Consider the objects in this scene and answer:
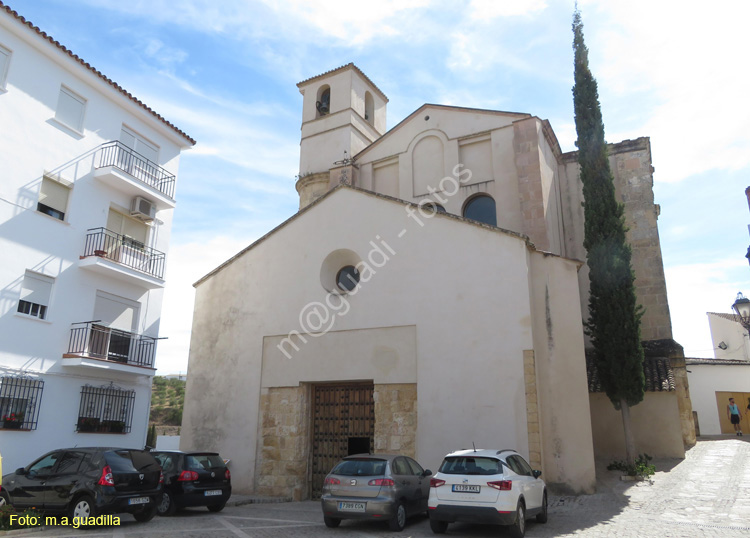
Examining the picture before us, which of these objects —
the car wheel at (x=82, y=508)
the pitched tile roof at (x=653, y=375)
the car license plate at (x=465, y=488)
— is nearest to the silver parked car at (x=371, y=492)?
the car license plate at (x=465, y=488)

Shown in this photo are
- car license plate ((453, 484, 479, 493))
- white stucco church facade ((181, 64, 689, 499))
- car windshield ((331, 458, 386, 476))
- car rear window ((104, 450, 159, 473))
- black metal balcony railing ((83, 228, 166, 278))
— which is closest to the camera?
car license plate ((453, 484, 479, 493))

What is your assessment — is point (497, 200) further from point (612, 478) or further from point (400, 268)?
point (612, 478)

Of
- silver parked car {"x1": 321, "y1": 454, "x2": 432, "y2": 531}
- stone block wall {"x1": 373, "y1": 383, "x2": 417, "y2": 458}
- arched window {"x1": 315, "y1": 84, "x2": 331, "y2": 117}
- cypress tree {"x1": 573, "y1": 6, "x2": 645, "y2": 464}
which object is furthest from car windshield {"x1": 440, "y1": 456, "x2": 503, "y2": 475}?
arched window {"x1": 315, "y1": 84, "x2": 331, "y2": 117}

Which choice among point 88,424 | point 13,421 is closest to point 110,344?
point 88,424

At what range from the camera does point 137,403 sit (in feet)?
56.1

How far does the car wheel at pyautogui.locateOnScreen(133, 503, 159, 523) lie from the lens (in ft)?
31.8

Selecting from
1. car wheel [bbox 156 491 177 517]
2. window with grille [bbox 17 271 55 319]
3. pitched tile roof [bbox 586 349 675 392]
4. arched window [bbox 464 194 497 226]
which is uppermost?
arched window [bbox 464 194 497 226]

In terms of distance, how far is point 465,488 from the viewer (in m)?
8.76

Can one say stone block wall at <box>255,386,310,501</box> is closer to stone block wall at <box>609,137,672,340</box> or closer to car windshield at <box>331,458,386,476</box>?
car windshield at <box>331,458,386,476</box>

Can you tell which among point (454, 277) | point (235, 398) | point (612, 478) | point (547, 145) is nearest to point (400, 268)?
point (454, 277)

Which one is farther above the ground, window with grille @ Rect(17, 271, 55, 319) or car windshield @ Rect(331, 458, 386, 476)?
window with grille @ Rect(17, 271, 55, 319)

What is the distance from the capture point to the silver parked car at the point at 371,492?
360 inches

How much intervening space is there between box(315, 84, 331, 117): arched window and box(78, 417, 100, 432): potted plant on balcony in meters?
16.8

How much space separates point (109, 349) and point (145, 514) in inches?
318
